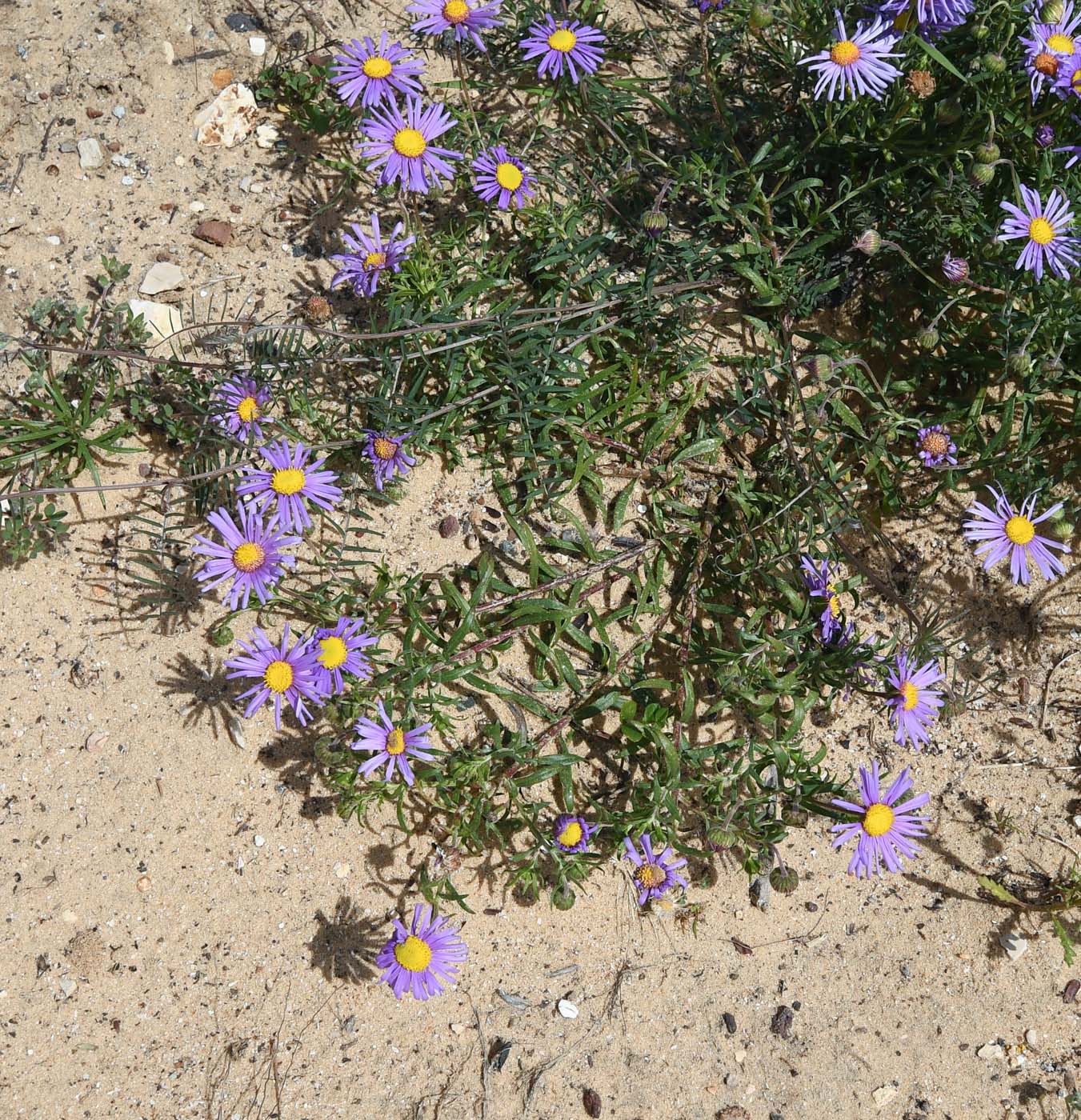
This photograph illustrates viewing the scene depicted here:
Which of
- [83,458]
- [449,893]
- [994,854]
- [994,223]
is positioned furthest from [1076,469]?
[83,458]

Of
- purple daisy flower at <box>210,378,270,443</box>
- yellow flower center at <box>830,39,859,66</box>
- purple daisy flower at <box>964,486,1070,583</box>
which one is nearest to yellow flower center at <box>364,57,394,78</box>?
purple daisy flower at <box>210,378,270,443</box>

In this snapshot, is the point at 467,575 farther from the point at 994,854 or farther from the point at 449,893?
the point at 994,854

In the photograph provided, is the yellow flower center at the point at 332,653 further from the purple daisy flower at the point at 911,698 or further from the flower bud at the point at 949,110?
the flower bud at the point at 949,110

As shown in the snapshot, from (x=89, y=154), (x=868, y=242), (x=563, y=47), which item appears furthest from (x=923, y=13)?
(x=89, y=154)

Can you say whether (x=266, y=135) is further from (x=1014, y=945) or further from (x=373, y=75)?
(x=1014, y=945)

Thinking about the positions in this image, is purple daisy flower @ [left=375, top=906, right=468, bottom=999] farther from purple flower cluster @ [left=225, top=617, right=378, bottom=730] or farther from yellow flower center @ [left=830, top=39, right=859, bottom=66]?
yellow flower center @ [left=830, top=39, right=859, bottom=66]

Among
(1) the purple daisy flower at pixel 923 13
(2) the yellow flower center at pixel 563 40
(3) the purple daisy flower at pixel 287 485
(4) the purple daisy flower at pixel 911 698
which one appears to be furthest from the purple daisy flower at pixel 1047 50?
(3) the purple daisy flower at pixel 287 485
